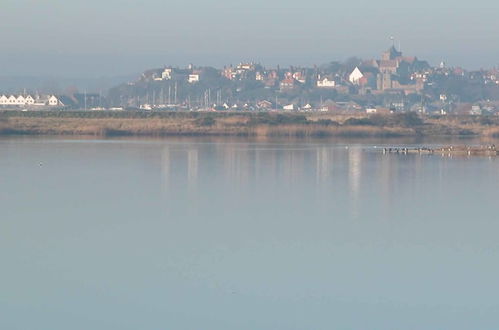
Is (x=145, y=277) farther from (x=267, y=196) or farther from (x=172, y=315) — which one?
(x=267, y=196)

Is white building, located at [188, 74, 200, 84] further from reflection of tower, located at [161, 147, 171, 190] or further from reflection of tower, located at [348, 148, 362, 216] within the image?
reflection of tower, located at [161, 147, 171, 190]

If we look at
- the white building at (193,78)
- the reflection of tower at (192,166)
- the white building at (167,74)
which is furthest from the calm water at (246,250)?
the white building at (167,74)

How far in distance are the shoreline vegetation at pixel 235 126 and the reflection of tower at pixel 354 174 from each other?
16.4 meters

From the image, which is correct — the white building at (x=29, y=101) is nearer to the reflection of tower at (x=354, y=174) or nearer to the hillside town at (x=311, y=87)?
the hillside town at (x=311, y=87)

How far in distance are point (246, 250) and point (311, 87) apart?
15955cm

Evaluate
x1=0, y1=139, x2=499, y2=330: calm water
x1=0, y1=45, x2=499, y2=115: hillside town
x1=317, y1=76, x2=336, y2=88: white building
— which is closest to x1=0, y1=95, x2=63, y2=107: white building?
x1=0, y1=45, x2=499, y2=115: hillside town

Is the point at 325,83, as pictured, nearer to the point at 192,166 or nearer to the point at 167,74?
the point at 167,74

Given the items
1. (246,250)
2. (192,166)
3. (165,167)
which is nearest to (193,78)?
(192,166)

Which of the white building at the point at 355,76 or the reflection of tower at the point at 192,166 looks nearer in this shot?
the reflection of tower at the point at 192,166

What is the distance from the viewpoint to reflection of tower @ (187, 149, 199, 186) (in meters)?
28.0

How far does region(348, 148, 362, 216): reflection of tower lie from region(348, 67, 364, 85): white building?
14127 centimetres

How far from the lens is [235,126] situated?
204 ft

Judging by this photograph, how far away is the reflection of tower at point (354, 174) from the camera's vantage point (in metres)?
23.5

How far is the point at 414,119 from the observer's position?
68.4 metres
